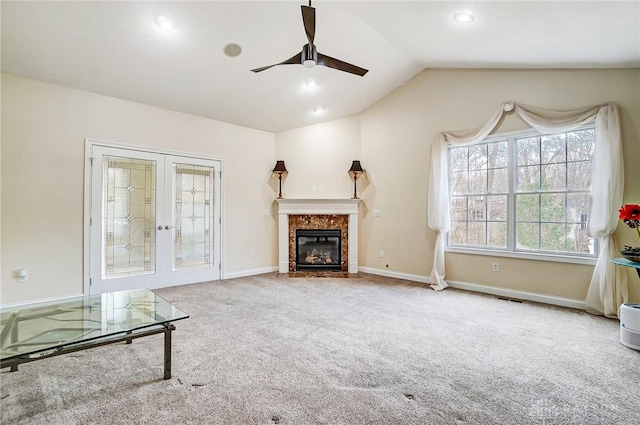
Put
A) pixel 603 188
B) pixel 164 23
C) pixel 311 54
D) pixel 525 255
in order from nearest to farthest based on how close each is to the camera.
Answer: pixel 311 54
pixel 164 23
pixel 603 188
pixel 525 255

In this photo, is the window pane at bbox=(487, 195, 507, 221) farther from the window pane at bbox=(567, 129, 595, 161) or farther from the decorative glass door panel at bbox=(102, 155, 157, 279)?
the decorative glass door panel at bbox=(102, 155, 157, 279)

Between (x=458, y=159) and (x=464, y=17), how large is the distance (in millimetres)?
2220

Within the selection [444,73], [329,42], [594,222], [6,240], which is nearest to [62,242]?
[6,240]

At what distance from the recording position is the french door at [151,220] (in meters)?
4.35

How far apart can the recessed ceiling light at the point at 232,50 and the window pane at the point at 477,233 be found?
4.00m

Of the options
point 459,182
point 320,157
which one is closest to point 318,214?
point 320,157

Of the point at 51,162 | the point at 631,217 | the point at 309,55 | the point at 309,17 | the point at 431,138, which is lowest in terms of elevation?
the point at 631,217

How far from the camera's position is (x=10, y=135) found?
12.1ft

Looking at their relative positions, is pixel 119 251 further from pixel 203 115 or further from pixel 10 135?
pixel 203 115

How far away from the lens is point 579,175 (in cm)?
393

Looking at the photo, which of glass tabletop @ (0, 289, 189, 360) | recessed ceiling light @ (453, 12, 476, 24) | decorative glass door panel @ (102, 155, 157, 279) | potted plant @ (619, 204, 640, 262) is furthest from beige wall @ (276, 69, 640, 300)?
glass tabletop @ (0, 289, 189, 360)

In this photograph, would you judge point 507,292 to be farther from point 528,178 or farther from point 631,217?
point 631,217

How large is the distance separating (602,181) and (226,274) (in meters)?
5.34

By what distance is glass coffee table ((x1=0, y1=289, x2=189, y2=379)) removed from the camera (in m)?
1.90
